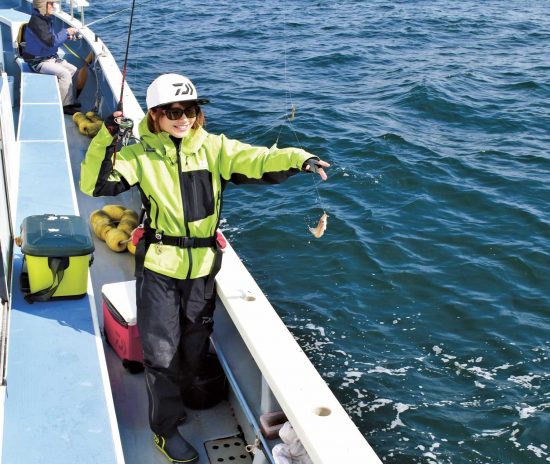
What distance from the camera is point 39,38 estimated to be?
845 cm

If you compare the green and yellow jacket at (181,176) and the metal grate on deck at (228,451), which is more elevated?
the green and yellow jacket at (181,176)

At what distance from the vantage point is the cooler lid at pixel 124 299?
14.1 feet

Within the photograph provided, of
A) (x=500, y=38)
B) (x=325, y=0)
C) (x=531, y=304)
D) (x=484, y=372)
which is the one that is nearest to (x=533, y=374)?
(x=484, y=372)

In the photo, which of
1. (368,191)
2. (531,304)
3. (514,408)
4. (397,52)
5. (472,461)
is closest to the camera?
(472,461)

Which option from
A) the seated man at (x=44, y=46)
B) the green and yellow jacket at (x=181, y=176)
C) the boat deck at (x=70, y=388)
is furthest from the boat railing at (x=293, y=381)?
the seated man at (x=44, y=46)

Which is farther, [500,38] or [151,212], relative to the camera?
[500,38]

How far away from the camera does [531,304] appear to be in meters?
6.61

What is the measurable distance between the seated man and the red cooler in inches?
188

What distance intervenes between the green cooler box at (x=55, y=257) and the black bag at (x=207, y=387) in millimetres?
841

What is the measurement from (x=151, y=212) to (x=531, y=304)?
4.03 metres

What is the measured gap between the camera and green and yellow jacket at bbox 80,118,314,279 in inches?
147

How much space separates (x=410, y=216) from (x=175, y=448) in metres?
4.80

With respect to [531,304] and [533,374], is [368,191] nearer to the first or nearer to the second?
[531,304]

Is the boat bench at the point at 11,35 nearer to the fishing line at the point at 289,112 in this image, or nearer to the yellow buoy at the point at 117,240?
the fishing line at the point at 289,112
